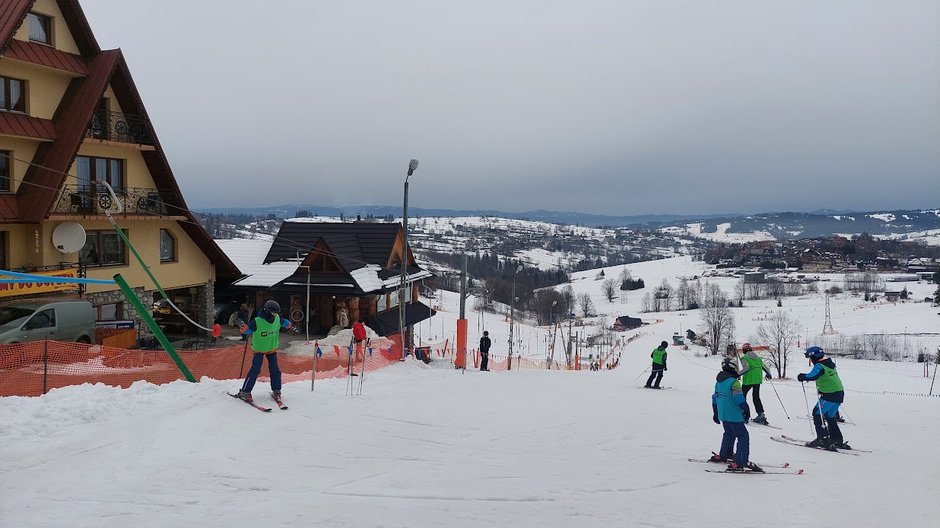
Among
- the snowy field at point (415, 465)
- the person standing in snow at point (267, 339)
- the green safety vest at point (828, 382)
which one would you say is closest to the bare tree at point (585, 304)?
the snowy field at point (415, 465)

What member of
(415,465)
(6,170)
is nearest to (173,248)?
(6,170)

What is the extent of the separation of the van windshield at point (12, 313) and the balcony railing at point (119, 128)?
6247mm

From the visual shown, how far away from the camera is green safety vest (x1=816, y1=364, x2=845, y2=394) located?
10.7 metres

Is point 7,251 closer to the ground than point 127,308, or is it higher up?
higher up

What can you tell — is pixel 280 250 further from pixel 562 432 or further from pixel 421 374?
pixel 562 432

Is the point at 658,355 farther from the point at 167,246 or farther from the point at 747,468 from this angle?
the point at 167,246

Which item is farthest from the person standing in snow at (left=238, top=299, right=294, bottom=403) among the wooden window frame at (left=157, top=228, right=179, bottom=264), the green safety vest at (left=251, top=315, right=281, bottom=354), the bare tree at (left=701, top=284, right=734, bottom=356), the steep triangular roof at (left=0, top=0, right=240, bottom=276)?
the bare tree at (left=701, top=284, right=734, bottom=356)

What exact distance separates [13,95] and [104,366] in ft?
36.0

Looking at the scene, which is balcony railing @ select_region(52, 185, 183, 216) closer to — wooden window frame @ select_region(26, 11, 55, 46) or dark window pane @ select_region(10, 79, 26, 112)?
dark window pane @ select_region(10, 79, 26, 112)

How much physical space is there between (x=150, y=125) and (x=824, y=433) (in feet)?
75.1

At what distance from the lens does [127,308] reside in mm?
23312

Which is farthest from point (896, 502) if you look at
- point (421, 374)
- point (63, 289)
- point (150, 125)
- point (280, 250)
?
point (280, 250)

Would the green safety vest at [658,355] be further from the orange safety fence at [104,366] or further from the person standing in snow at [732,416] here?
the person standing in snow at [732,416]

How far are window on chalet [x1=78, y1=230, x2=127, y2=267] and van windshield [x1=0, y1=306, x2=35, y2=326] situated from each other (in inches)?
146
